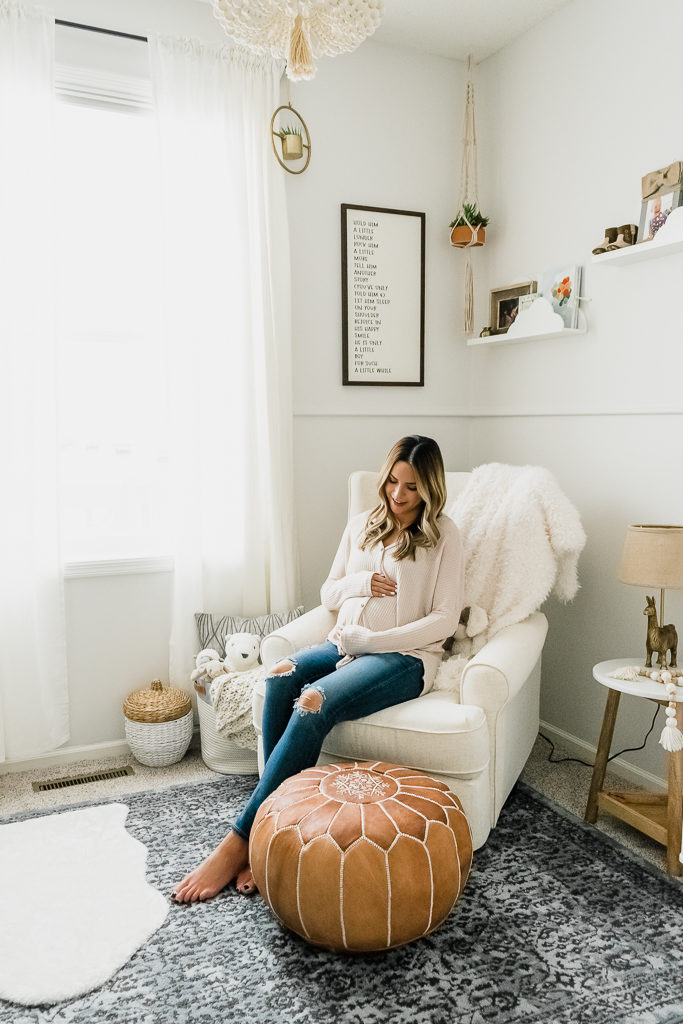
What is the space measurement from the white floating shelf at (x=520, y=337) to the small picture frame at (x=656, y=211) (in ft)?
1.33

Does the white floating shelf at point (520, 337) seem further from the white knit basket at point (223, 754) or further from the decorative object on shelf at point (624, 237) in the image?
the white knit basket at point (223, 754)

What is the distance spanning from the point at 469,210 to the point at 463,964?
2637 mm

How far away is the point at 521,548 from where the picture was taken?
2514 millimetres

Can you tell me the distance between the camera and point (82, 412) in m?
2.85

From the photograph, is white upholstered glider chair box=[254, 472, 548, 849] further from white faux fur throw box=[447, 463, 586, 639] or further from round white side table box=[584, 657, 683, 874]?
round white side table box=[584, 657, 683, 874]

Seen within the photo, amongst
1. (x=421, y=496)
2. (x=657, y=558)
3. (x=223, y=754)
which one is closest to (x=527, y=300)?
(x=421, y=496)

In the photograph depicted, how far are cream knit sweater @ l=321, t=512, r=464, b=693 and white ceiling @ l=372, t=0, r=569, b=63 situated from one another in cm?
188

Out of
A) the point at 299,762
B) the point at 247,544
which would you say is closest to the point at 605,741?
the point at 299,762

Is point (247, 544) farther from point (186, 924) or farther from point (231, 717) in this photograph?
point (186, 924)

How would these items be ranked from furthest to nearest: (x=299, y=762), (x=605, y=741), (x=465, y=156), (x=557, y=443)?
(x=465, y=156) < (x=557, y=443) < (x=605, y=741) < (x=299, y=762)

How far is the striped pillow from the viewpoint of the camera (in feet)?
9.47

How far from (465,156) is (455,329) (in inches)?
27.7

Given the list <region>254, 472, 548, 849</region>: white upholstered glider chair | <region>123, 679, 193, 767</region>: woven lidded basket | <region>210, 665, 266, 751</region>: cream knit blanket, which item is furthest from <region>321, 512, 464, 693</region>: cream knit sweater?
<region>123, 679, 193, 767</region>: woven lidded basket

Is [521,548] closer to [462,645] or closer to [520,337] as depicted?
[462,645]
